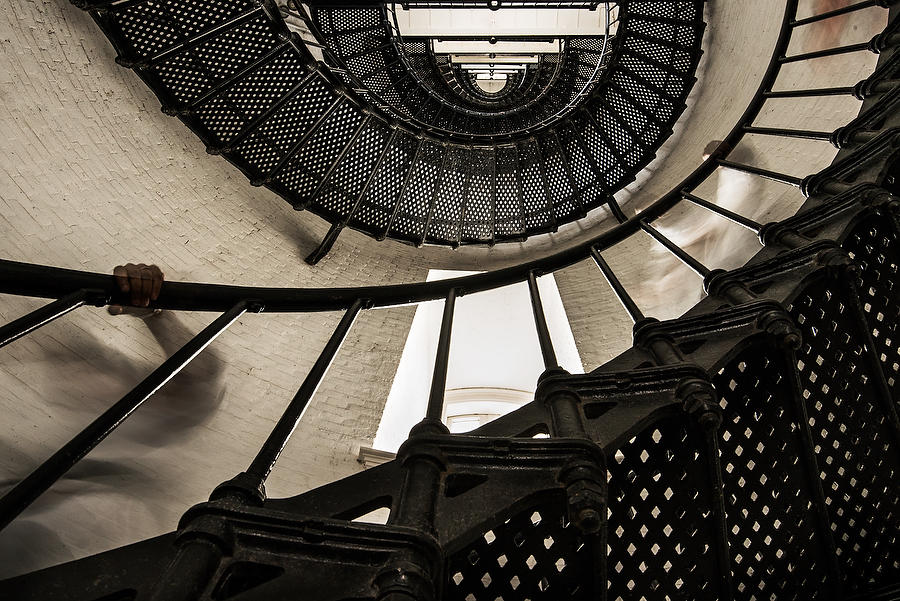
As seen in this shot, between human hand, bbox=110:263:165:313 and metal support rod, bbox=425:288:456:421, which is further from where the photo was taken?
human hand, bbox=110:263:165:313

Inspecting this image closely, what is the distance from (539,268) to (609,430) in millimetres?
1050

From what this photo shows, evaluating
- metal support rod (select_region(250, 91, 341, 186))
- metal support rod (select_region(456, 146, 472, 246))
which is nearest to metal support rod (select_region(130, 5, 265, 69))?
metal support rod (select_region(250, 91, 341, 186))

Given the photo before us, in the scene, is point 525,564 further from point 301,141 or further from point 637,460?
point 301,141

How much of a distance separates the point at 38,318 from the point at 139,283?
283 mm

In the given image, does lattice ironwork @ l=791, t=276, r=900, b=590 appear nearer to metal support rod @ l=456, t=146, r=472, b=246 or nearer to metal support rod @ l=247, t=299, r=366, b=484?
metal support rod @ l=247, t=299, r=366, b=484

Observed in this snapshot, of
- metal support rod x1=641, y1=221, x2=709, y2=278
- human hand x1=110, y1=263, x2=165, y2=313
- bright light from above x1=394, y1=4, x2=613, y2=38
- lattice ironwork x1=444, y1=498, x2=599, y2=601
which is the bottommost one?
lattice ironwork x1=444, y1=498, x2=599, y2=601

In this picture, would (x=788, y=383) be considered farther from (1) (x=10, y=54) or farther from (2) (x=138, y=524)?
(1) (x=10, y=54)

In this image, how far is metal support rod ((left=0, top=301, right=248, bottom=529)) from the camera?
35.4 inches

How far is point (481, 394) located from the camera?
19.4 ft

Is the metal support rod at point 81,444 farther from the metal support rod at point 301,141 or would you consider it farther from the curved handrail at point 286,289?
the metal support rod at point 301,141

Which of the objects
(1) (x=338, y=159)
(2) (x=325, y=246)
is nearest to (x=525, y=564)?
(2) (x=325, y=246)

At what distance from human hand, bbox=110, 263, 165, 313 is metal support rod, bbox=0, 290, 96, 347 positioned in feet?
0.30

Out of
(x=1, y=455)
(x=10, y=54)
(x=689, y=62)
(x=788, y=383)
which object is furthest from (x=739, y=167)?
(x=10, y=54)

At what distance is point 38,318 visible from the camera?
1162mm
